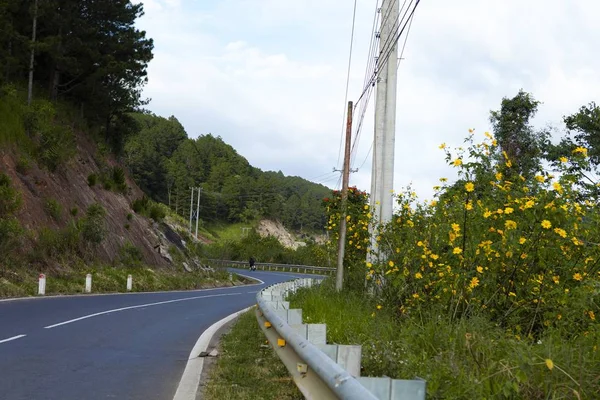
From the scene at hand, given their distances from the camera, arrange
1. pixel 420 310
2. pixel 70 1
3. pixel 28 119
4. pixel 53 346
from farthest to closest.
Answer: pixel 70 1
pixel 28 119
pixel 53 346
pixel 420 310

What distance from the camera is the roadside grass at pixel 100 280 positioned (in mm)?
20062

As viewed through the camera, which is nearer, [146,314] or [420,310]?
[420,310]

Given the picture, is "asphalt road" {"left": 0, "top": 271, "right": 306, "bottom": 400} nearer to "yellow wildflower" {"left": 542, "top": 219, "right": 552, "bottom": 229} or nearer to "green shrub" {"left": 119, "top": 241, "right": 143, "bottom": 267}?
"yellow wildflower" {"left": 542, "top": 219, "right": 552, "bottom": 229}

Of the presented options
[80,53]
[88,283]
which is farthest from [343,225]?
[80,53]

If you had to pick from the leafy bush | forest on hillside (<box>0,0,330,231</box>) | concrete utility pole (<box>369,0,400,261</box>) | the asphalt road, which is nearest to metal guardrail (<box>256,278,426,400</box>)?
the asphalt road

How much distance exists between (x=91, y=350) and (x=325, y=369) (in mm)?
6588

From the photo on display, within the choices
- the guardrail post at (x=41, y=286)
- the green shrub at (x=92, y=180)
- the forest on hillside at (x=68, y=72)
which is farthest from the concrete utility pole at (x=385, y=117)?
the green shrub at (x=92, y=180)

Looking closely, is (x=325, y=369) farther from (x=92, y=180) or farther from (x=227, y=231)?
(x=227, y=231)

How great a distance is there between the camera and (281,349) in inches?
260

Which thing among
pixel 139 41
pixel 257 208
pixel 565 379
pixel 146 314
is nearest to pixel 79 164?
pixel 139 41

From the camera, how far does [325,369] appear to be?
397cm

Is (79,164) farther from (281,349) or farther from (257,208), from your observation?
(257,208)

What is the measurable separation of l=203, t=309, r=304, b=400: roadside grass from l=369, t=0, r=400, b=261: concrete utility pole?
13.3ft

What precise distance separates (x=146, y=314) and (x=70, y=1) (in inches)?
863
